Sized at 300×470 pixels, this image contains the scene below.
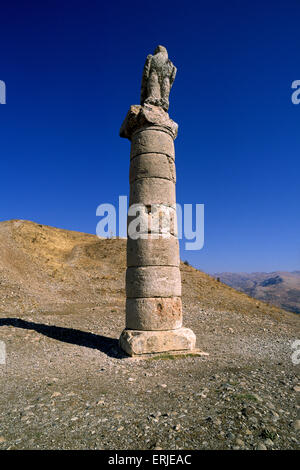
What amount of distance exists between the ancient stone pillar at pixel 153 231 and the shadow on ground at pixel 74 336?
1.83 feet

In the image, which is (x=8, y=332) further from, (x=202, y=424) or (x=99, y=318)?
(x=202, y=424)

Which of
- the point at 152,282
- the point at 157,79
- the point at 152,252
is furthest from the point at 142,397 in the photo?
the point at 157,79

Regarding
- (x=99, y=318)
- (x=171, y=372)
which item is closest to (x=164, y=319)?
(x=171, y=372)

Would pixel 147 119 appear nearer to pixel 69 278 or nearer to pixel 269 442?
pixel 269 442

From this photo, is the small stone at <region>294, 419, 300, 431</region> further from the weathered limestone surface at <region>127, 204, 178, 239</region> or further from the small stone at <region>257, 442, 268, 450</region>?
the weathered limestone surface at <region>127, 204, 178, 239</region>

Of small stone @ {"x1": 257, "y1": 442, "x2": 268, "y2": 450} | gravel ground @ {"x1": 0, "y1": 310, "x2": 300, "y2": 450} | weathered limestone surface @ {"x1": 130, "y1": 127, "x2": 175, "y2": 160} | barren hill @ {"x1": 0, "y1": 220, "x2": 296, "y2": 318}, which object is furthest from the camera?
barren hill @ {"x1": 0, "y1": 220, "x2": 296, "y2": 318}

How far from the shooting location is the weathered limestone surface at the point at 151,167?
24.2 ft

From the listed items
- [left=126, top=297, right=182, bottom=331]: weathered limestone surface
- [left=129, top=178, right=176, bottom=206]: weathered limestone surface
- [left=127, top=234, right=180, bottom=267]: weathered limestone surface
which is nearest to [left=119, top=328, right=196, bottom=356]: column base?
[left=126, top=297, right=182, bottom=331]: weathered limestone surface

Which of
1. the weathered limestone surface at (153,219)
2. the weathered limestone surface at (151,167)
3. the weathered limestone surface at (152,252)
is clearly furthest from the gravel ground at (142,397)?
the weathered limestone surface at (151,167)

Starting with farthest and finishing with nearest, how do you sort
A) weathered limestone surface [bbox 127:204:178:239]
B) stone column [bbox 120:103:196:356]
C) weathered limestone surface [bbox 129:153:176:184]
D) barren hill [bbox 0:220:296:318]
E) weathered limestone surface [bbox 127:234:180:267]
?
barren hill [bbox 0:220:296:318], weathered limestone surface [bbox 129:153:176:184], weathered limestone surface [bbox 127:204:178:239], weathered limestone surface [bbox 127:234:180:267], stone column [bbox 120:103:196:356]

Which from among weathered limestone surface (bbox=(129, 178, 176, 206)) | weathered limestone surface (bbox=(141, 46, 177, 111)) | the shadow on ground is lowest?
the shadow on ground

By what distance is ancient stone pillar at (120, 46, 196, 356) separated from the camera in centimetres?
669

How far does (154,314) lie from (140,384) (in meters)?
1.96

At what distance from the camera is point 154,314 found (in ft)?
22.0
